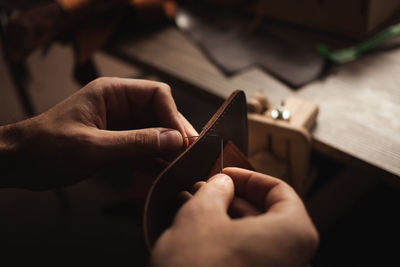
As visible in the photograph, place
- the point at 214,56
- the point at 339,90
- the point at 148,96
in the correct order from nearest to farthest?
the point at 148,96, the point at 339,90, the point at 214,56

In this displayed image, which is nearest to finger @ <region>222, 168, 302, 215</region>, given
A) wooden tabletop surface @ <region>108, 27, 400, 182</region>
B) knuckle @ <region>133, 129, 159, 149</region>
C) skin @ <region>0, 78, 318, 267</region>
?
skin @ <region>0, 78, 318, 267</region>

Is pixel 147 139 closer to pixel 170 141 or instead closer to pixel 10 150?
pixel 170 141

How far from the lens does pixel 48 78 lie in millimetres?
2076

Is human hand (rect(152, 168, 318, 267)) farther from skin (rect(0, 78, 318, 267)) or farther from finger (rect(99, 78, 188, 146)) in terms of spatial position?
finger (rect(99, 78, 188, 146))

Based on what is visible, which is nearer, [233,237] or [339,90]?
[233,237]

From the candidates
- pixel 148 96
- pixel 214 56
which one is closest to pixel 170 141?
pixel 148 96

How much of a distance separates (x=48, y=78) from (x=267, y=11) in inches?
64.7

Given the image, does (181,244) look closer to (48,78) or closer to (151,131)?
(151,131)

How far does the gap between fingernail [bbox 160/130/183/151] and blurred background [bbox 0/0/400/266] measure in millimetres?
222

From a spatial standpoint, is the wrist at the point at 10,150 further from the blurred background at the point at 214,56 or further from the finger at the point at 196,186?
the finger at the point at 196,186

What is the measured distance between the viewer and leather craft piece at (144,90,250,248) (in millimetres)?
366

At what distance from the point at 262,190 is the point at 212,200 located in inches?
3.1

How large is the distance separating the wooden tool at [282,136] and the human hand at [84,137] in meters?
0.16

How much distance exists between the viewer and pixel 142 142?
1.53ft
